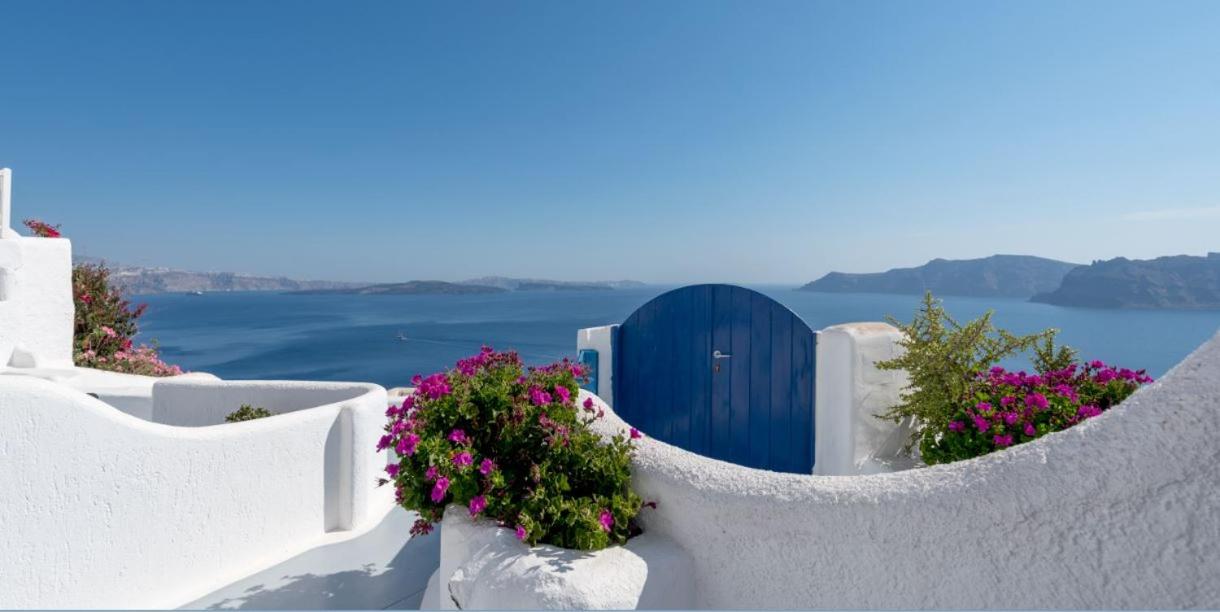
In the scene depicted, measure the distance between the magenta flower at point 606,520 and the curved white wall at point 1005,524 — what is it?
10.5 inches

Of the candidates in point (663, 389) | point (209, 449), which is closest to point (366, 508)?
point (209, 449)

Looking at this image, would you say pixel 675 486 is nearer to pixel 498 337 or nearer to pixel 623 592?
pixel 623 592

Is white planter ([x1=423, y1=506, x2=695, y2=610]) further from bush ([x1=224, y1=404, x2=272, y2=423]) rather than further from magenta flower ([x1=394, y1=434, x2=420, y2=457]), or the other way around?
bush ([x1=224, y1=404, x2=272, y2=423])

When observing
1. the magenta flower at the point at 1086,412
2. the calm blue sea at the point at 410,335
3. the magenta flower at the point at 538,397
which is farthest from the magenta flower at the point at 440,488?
the calm blue sea at the point at 410,335

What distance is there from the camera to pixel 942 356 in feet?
12.7

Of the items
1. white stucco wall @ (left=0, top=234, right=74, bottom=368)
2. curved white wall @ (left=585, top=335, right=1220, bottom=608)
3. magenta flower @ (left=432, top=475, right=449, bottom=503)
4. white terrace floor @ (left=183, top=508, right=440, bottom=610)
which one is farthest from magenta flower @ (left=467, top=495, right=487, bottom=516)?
white stucco wall @ (left=0, top=234, right=74, bottom=368)

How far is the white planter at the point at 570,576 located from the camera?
6.36ft

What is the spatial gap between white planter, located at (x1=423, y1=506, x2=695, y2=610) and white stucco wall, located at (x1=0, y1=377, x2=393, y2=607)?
180 cm

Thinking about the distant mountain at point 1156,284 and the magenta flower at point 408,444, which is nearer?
the magenta flower at point 408,444

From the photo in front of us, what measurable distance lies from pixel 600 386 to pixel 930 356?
2.59m

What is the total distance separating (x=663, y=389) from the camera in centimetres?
491

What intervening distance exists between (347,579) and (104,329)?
7747 mm

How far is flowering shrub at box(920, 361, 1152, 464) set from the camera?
10.7ft

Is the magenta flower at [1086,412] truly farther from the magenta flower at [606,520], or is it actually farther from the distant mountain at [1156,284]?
the distant mountain at [1156,284]
